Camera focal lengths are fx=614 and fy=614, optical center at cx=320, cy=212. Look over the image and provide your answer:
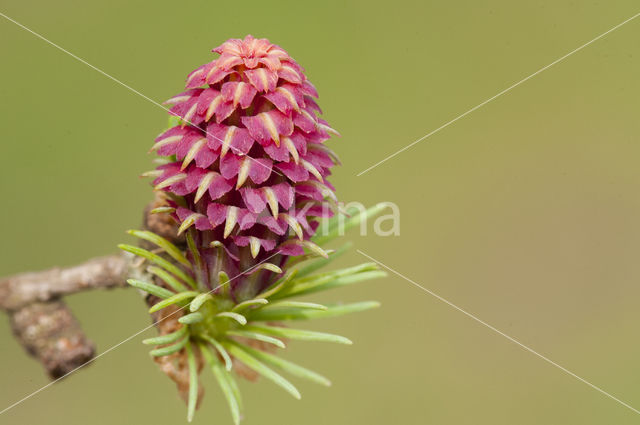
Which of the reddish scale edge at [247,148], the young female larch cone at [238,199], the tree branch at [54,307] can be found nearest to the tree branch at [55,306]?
the tree branch at [54,307]

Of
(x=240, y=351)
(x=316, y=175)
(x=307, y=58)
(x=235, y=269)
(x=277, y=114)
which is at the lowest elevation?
(x=240, y=351)

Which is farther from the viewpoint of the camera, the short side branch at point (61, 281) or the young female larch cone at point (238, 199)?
the short side branch at point (61, 281)

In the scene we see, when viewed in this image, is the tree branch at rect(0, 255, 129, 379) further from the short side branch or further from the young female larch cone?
the young female larch cone

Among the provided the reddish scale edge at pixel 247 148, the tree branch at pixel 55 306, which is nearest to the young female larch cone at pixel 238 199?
the reddish scale edge at pixel 247 148

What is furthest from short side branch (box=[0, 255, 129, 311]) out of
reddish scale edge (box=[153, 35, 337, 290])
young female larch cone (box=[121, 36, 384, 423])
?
reddish scale edge (box=[153, 35, 337, 290])

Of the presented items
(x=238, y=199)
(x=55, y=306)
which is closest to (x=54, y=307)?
(x=55, y=306)

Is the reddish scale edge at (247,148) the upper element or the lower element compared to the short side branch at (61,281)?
upper

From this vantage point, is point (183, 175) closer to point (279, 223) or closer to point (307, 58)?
point (279, 223)

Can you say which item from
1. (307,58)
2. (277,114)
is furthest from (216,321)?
(307,58)

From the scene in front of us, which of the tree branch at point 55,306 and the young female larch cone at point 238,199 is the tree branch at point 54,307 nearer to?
the tree branch at point 55,306
